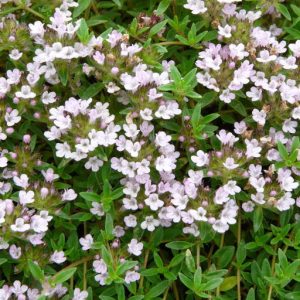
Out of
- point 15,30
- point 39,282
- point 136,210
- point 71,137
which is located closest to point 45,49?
point 15,30

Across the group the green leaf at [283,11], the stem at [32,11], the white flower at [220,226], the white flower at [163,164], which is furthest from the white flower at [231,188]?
the stem at [32,11]

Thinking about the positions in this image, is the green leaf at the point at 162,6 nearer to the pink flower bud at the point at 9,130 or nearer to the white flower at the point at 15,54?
the white flower at the point at 15,54

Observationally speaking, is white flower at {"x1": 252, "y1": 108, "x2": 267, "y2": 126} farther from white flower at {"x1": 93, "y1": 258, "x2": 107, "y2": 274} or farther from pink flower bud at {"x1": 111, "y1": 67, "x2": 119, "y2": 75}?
white flower at {"x1": 93, "y1": 258, "x2": 107, "y2": 274}

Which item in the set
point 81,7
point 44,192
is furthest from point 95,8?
point 44,192

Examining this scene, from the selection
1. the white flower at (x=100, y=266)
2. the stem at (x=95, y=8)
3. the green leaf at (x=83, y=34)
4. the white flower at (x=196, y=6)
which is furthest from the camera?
the stem at (x=95, y=8)

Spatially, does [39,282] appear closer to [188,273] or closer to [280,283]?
[188,273]

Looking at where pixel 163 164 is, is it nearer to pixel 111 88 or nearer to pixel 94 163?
pixel 94 163
